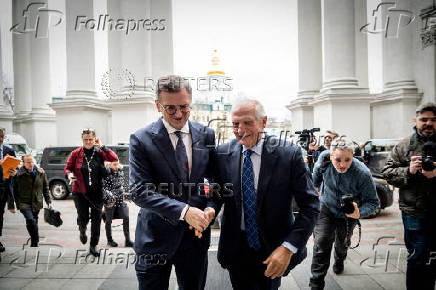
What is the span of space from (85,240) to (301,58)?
14504 millimetres

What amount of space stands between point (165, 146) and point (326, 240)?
256 centimetres

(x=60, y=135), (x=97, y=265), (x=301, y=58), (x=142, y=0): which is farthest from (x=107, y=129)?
(x=301, y=58)

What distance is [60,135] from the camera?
11.8m

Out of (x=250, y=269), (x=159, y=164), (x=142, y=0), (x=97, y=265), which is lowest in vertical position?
(x=97, y=265)

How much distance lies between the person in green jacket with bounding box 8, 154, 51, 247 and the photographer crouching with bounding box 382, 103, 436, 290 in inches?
227

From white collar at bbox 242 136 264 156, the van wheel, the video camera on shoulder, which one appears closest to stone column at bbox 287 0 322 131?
the video camera on shoulder

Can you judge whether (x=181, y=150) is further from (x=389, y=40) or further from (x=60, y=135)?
(x=389, y=40)

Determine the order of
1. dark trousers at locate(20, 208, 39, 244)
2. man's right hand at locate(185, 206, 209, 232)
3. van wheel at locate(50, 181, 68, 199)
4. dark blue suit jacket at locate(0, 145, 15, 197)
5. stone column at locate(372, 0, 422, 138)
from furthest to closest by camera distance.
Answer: stone column at locate(372, 0, 422, 138) → van wheel at locate(50, 181, 68, 199) → dark trousers at locate(20, 208, 39, 244) → dark blue suit jacket at locate(0, 145, 15, 197) → man's right hand at locate(185, 206, 209, 232)

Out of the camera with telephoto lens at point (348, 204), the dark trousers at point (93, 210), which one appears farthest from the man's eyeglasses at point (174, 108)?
the dark trousers at point (93, 210)

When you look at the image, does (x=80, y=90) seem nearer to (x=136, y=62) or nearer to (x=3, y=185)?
(x=136, y=62)

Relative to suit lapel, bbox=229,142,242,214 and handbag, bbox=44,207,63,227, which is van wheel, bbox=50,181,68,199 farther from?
suit lapel, bbox=229,142,242,214

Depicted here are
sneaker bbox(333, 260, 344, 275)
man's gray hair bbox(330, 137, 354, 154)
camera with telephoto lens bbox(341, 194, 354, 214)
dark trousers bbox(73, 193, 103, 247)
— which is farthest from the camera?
dark trousers bbox(73, 193, 103, 247)

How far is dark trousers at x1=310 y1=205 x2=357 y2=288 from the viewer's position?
347 centimetres

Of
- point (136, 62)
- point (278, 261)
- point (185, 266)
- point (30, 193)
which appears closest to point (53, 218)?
point (30, 193)
